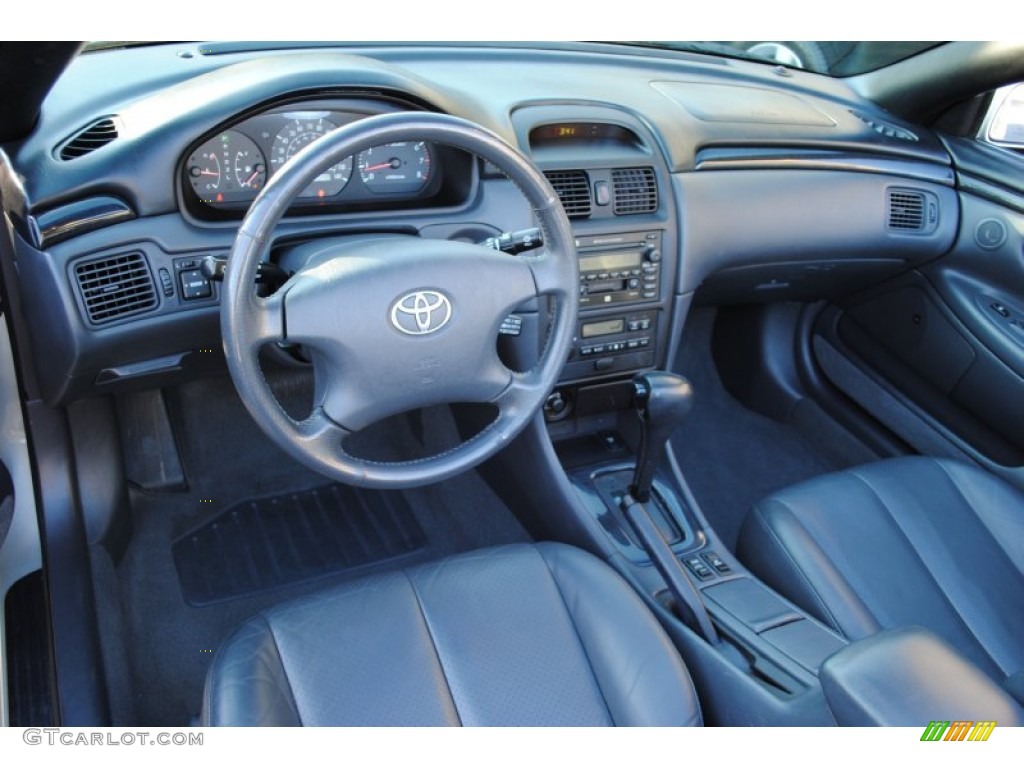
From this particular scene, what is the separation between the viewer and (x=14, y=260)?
4.75 feet

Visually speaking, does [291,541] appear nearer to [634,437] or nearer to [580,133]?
[634,437]

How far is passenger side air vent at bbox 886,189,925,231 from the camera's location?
7.36ft

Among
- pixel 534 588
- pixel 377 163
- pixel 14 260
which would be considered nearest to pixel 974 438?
pixel 534 588

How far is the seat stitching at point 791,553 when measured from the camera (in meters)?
1.63

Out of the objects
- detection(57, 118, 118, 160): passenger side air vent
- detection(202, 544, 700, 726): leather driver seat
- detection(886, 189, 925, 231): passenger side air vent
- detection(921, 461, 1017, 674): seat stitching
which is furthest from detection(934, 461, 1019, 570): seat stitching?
detection(57, 118, 118, 160): passenger side air vent

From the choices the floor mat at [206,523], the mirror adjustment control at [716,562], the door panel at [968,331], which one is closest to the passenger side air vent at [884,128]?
the door panel at [968,331]

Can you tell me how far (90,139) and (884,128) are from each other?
6.27 feet

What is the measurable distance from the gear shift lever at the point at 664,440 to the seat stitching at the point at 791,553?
0.21 m

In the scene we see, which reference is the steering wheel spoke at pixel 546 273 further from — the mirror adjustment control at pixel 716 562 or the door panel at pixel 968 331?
the door panel at pixel 968 331

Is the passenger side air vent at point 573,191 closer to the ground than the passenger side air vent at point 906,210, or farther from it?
farther from it

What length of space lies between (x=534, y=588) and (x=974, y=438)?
1.45 m

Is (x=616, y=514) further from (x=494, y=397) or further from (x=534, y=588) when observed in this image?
(x=494, y=397)

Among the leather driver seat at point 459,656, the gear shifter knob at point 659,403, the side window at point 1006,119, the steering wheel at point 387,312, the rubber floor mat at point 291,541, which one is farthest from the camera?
the side window at point 1006,119

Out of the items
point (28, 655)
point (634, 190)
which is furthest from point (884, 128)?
point (28, 655)
